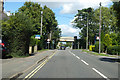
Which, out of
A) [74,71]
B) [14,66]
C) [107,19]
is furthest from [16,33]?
[107,19]

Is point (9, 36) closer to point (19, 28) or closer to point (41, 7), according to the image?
point (19, 28)

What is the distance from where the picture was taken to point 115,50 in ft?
105

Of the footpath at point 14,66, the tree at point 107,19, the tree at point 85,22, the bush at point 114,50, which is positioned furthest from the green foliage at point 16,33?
the tree at point 85,22

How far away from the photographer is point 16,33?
67.2ft

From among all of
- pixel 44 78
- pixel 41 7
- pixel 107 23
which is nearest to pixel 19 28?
pixel 44 78

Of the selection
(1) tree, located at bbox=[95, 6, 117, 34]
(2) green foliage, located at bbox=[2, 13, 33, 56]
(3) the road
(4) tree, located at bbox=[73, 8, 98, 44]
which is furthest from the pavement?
(4) tree, located at bbox=[73, 8, 98, 44]

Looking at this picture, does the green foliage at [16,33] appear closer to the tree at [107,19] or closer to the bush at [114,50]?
the bush at [114,50]

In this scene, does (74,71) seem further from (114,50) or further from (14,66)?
(114,50)

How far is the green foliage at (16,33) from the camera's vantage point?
64.3 ft

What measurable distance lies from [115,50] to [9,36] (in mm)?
20254

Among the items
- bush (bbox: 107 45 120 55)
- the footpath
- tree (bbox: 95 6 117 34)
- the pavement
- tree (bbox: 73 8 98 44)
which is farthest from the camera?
tree (bbox: 73 8 98 44)

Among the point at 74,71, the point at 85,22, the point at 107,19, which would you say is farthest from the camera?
the point at 85,22

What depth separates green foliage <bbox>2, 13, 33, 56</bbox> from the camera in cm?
1959

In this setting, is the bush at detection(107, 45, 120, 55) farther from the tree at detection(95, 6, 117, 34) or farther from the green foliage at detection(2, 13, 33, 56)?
the tree at detection(95, 6, 117, 34)
